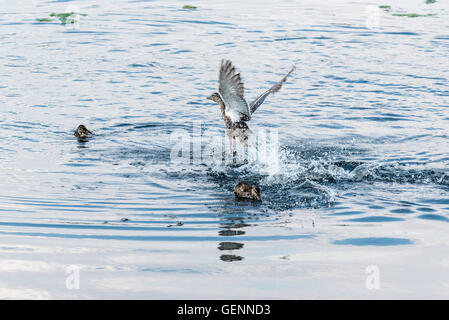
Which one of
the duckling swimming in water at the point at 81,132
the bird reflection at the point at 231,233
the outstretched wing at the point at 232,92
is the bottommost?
the bird reflection at the point at 231,233

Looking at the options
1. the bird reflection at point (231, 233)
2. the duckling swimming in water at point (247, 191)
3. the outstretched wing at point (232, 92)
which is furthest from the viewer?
the outstretched wing at point (232, 92)

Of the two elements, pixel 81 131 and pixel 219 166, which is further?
pixel 81 131

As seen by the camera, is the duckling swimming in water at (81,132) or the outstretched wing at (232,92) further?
the duckling swimming in water at (81,132)

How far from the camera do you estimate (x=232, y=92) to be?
11125mm

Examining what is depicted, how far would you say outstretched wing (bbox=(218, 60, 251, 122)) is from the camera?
10.7 meters

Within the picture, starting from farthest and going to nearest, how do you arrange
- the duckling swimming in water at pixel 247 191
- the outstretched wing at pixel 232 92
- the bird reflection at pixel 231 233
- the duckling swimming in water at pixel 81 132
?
the duckling swimming in water at pixel 81 132 < the outstretched wing at pixel 232 92 < the duckling swimming in water at pixel 247 191 < the bird reflection at pixel 231 233

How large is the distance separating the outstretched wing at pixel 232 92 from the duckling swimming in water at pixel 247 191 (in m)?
1.45

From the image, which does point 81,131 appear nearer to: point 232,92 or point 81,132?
point 81,132

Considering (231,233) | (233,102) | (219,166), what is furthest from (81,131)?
(231,233)

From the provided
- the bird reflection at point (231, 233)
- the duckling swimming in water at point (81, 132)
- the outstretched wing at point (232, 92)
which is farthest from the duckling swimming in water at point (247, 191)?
the duckling swimming in water at point (81, 132)

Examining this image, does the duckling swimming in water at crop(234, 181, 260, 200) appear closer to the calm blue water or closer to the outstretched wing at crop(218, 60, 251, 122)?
the calm blue water

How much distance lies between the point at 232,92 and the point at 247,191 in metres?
1.61

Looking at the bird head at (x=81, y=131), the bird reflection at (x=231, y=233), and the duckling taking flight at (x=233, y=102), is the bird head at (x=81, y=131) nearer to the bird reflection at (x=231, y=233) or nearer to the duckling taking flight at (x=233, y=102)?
the duckling taking flight at (x=233, y=102)

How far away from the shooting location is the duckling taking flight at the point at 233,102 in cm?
1073
